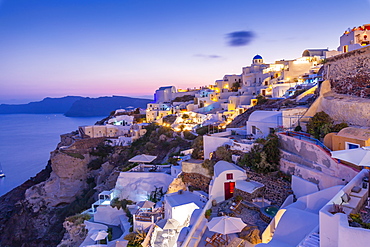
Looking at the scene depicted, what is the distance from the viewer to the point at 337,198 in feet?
18.7

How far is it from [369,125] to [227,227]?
6.44 m

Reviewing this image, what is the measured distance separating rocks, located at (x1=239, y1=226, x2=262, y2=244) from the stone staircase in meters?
2.22

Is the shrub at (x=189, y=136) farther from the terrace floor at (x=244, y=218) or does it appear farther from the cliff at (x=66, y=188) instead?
the terrace floor at (x=244, y=218)

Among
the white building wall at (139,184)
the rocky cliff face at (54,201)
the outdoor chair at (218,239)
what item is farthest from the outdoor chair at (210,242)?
the rocky cliff face at (54,201)

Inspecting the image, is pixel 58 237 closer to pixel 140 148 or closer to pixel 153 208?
pixel 140 148

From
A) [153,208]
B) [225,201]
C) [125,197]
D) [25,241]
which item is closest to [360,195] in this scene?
[225,201]

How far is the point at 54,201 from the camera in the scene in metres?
25.3

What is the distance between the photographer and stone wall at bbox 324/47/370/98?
11.4 m

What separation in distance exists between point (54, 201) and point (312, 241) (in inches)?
996

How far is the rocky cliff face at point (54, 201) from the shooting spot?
22.3m

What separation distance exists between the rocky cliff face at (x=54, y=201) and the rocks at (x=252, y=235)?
14871 millimetres

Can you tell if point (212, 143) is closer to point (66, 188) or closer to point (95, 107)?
point (66, 188)

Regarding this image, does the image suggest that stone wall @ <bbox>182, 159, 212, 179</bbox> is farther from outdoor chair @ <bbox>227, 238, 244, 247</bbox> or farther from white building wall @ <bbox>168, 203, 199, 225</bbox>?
outdoor chair @ <bbox>227, 238, 244, 247</bbox>

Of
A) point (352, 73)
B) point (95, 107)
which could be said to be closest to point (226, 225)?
point (352, 73)
